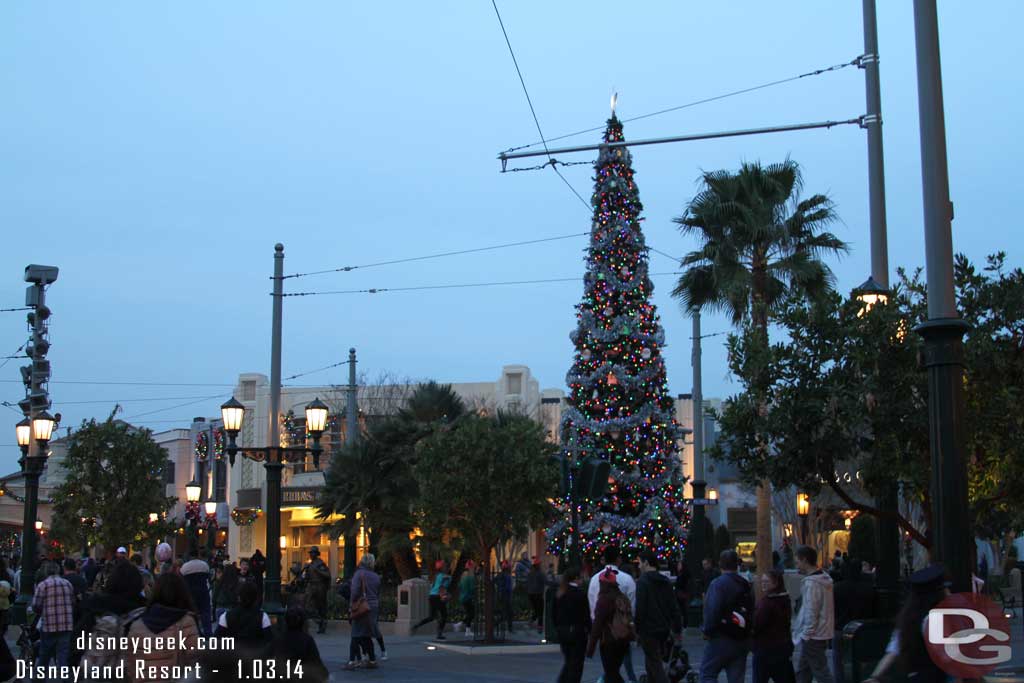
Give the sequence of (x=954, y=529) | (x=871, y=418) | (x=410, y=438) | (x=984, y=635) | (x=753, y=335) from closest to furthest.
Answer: (x=984, y=635) < (x=954, y=529) < (x=871, y=418) < (x=753, y=335) < (x=410, y=438)

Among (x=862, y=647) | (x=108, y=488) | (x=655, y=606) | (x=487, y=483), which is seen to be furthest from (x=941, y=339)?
(x=108, y=488)

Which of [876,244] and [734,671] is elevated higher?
[876,244]

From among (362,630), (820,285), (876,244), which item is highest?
(820,285)

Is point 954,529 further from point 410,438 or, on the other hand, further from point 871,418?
point 410,438

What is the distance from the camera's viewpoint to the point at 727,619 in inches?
465

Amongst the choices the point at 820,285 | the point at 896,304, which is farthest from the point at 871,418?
the point at 820,285

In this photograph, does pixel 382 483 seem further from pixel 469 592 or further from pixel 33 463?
pixel 33 463

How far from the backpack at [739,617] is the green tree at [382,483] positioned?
22.6m

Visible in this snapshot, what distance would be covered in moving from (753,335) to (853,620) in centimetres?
428

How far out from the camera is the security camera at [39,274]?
86.0 feet

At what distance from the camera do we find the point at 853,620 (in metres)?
13.6

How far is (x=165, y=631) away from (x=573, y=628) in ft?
16.3

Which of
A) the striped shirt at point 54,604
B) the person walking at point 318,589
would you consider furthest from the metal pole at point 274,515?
the striped shirt at point 54,604

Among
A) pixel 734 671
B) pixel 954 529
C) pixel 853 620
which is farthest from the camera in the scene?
pixel 853 620
